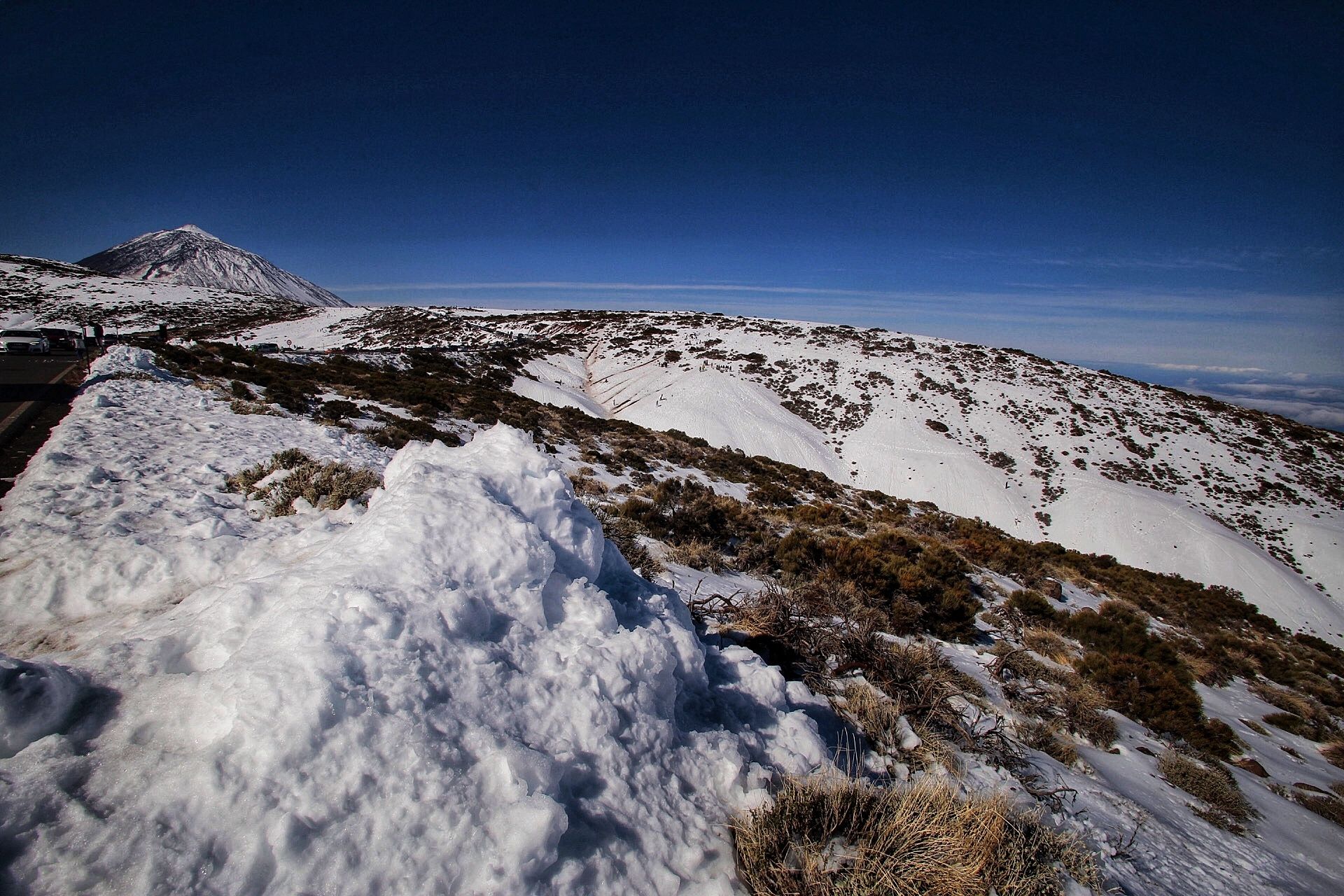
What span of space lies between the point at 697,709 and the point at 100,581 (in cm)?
467

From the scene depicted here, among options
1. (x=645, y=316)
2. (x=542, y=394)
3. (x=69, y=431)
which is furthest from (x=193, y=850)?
(x=645, y=316)

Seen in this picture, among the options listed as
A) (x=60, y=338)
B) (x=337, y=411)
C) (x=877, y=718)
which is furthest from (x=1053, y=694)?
(x=60, y=338)

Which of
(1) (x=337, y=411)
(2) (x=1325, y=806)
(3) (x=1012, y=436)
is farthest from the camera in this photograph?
(3) (x=1012, y=436)

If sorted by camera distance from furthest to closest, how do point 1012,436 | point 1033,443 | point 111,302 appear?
point 111,302, point 1012,436, point 1033,443

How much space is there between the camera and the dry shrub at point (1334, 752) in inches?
294

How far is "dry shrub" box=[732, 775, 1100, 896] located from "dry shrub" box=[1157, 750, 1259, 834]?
11.5ft

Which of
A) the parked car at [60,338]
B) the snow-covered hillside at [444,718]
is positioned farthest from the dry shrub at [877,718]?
the parked car at [60,338]

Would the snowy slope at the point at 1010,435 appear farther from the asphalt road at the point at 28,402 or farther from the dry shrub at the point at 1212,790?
the dry shrub at the point at 1212,790

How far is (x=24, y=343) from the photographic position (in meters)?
17.9

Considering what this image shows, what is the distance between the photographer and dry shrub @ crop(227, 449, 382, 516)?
546 cm

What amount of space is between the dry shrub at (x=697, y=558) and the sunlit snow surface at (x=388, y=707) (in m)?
3.45

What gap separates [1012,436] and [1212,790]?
1413 inches

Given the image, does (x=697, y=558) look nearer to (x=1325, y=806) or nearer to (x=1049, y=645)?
(x=1049, y=645)

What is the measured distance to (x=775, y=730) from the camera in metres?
3.43
